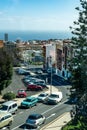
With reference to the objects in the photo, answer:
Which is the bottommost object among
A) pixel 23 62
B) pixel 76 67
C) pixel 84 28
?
pixel 23 62

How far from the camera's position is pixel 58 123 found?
34062 millimetres

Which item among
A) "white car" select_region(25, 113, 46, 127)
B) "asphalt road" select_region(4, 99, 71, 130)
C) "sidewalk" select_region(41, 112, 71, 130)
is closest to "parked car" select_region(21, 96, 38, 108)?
"asphalt road" select_region(4, 99, 71, 130)

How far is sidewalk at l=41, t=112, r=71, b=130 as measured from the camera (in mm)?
32562

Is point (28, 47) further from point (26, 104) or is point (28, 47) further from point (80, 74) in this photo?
point (80, 74)

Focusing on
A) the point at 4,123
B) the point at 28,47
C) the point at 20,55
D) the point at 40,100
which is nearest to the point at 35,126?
the point at 4,123

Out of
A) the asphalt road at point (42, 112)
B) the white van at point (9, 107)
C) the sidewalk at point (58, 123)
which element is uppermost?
the white van at point (9, 107)

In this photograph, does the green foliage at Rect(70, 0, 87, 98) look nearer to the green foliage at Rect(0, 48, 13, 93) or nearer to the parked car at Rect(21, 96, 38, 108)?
the parked car at Rect(21, 96, 38, 108)

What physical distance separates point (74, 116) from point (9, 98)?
2741 centimetres

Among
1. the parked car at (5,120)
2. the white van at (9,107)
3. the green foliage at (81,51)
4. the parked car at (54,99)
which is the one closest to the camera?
the green foliage at (81,51)

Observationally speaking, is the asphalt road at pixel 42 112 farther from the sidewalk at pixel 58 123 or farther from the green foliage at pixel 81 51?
the green foliage at pixel 81 51

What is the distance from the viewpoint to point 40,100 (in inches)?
1789

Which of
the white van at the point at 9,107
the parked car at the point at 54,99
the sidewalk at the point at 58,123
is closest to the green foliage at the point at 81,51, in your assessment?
the sidewalk at the point at 58,123

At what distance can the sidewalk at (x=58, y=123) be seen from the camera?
3256 centimetres

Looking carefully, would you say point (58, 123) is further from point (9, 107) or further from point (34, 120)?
point (9, 107)
